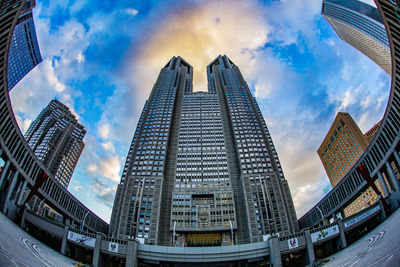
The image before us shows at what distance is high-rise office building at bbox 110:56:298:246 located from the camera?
7956 cm

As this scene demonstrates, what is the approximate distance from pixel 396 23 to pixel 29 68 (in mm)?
197914

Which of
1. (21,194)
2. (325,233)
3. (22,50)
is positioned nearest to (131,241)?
(21,194)

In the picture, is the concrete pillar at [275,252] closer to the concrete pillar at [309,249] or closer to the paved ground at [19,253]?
the concrete pillar at [309,249]

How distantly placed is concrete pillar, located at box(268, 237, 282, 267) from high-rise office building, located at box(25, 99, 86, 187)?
5828 inches

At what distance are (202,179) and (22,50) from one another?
483 ft

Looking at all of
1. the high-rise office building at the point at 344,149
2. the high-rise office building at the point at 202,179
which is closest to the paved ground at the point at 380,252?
the high-rise office building at the point at 202,179

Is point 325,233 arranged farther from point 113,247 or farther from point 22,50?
point 22,50

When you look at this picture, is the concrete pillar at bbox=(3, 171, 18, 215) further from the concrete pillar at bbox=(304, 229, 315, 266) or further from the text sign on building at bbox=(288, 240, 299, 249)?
the concrete pillar at bbox=(304, 229, 315, 266)

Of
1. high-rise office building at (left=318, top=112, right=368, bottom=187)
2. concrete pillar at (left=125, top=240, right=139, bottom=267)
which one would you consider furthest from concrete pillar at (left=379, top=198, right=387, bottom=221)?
high-rise office building at (left=318, top=112, right=368, bottom=187)

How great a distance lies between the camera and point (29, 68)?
156375 mm

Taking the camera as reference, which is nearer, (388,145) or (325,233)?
(325,233)

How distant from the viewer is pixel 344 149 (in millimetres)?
140000

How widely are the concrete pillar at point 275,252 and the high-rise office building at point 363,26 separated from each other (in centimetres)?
12374

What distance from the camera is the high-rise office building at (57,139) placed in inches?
5817
